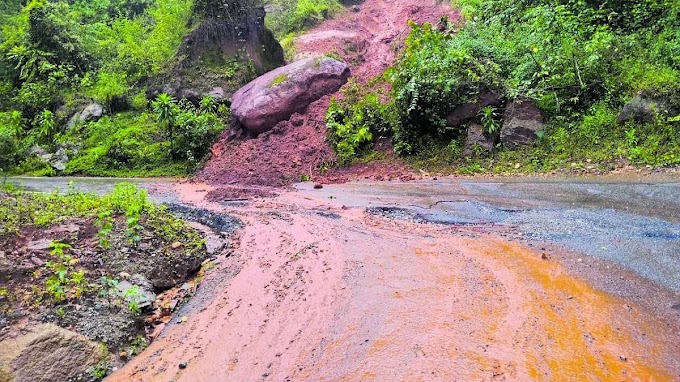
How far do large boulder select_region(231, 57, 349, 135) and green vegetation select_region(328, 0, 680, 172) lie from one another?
285 centimetres

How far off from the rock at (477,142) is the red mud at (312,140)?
5.19ft

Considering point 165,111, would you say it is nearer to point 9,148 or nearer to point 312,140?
point 312,140

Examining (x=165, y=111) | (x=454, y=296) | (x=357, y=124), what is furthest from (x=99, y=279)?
(x=165, y=111)

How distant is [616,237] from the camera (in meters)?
6.42

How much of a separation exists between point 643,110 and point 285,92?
1003cm

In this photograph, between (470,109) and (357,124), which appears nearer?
(470,109)

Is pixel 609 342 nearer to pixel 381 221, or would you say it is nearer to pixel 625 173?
pixel 381 221

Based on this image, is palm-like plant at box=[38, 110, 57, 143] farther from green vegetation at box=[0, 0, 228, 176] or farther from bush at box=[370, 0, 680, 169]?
bush at box=[370, 0, 680, 169]

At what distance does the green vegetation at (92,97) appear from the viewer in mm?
16219

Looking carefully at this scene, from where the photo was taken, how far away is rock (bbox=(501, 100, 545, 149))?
10938 millimetres

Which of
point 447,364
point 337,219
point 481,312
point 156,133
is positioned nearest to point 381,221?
point 337,219

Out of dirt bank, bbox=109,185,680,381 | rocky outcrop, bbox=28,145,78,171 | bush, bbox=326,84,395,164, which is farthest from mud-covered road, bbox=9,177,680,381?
rocky outcrop, bbox=28,145,78,171

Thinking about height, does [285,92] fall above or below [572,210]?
above

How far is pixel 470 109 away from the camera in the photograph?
1186 centimetres
